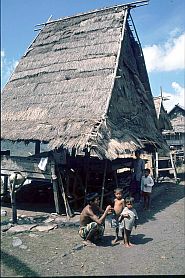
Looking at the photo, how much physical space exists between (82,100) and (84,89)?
0.45 metres

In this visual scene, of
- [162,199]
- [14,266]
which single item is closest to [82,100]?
[162,199]

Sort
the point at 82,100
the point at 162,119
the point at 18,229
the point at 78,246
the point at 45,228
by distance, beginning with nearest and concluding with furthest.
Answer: the point at 18,229
the point at 78,246
the point at 45,228
the point at 82,100
the point at 162,119

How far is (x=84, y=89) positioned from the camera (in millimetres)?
7758

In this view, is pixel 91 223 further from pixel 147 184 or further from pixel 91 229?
pixel 147 184

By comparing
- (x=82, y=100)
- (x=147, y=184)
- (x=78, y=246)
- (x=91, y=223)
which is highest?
(x=82, y=100)

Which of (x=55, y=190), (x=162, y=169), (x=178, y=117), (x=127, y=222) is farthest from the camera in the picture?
(x=178, y=117)

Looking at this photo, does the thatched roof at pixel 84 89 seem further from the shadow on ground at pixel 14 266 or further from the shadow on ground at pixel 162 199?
the shadow on ground at pixel 14 266

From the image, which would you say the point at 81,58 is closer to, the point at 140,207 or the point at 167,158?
the point at 140,207

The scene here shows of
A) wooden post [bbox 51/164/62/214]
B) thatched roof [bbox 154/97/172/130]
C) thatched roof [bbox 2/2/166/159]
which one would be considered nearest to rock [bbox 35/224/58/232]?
wooden post [bbox 51/164/62/214]

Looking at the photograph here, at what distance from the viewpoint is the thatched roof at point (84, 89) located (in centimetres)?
665

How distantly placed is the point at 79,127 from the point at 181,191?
23.9 ft

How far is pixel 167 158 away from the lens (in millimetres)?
15305

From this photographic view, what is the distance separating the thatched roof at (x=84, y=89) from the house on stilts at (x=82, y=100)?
0.09 ft

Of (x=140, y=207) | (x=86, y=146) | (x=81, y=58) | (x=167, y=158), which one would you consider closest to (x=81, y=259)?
(x=86, y=146)
